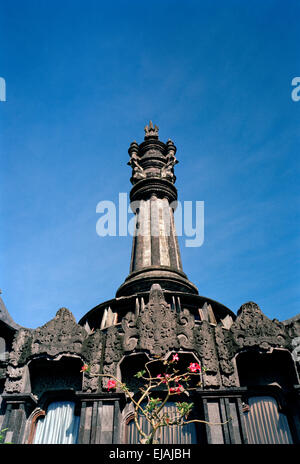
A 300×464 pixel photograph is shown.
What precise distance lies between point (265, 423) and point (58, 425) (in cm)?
838

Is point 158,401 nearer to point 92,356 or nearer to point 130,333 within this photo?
point 130,333

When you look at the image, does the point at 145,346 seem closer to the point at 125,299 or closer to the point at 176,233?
the point at 125,299

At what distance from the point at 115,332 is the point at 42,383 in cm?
383

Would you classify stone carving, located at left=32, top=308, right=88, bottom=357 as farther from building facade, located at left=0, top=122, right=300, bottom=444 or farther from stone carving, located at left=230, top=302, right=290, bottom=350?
stone carving, located at left=230, top=302, right=290, bottom=350

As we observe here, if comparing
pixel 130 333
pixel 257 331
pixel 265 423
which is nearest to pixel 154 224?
pixel 130 333

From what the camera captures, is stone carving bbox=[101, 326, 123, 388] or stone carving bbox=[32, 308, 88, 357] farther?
stone carving bbox=[32, 308, 88, 357]

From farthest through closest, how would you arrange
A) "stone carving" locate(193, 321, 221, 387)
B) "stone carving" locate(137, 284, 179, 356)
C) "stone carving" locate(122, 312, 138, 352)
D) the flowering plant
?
"stone carving" locate(122, 312, 138, 352), "stone carving" locate(137, 284, 179, 356), "stone carving" locate(193, 321, 221, 387), the flowering plant

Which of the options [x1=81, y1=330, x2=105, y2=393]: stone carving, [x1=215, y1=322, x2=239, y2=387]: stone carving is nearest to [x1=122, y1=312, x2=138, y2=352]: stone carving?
[x1=81, y1=330, x2=105, y2=393]: stone carving

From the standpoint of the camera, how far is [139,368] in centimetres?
1658

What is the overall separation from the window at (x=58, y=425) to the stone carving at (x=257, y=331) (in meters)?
7.60

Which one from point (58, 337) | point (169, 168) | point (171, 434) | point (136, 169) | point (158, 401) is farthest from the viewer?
point (136, 169)

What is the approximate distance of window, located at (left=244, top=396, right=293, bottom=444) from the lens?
1472 cm

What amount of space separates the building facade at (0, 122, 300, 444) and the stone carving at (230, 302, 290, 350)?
→ 42mm

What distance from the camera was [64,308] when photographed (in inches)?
717
